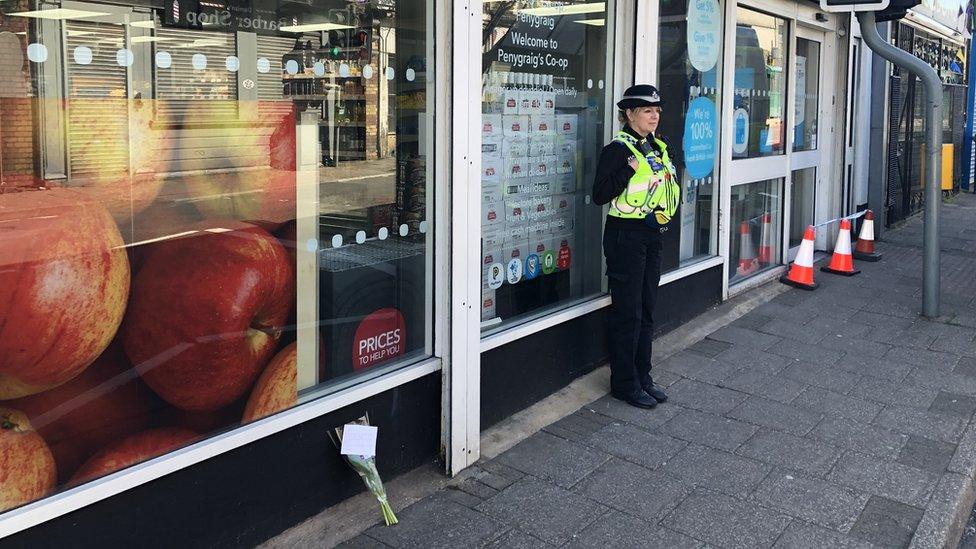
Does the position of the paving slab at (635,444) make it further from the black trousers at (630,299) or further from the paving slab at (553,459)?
the black trousers at (630,299)

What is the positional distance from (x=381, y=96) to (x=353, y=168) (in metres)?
0.35

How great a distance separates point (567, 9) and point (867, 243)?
5.57 metres

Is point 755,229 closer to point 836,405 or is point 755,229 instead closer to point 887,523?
point 836,405

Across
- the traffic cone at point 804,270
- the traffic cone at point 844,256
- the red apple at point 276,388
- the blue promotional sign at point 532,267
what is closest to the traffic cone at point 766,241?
the traffic cone at point 804,270

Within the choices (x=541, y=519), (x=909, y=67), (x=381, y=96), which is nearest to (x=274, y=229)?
(x=381, y=96)

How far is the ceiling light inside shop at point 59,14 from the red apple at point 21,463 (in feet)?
3.72

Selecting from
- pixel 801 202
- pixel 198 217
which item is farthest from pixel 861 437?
pixel 801 202

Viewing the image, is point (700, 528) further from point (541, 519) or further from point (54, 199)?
point (54, 199)


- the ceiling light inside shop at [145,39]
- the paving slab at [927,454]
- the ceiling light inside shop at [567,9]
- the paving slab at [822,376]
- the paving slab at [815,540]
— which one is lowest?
the paving slab at [815,540]

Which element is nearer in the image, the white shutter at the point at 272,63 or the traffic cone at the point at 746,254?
the white shutter at the point at 272,63

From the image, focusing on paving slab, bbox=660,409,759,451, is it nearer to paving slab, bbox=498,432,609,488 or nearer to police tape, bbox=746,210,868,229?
paving slab, bbox=498,432,609,488

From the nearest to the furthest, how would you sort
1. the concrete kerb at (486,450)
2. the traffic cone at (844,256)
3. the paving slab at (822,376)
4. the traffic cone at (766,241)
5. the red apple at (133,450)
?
the red apple at (133,450) → the concrete kerb at (486,450) → the paving slab at (822,376) → the traffic cone at (766,241) → the traffic cone at (844,256)

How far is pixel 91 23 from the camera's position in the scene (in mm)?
2689

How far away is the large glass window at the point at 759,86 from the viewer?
7223 mm
